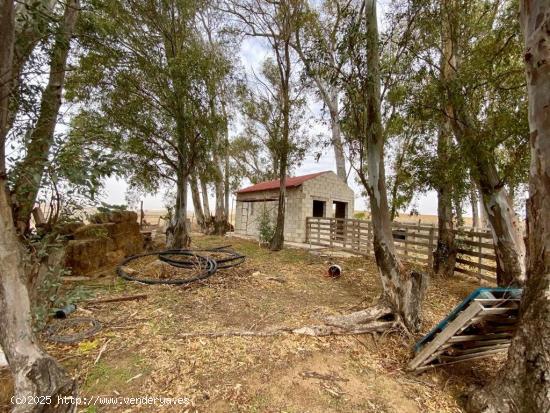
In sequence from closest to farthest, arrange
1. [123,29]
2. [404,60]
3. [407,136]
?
[404,60] < [123,29] < [407,136]

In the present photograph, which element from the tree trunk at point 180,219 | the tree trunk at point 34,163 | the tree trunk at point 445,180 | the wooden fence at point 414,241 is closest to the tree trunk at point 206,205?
the wooden fence at point 414,241

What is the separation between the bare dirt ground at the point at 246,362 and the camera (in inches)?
102

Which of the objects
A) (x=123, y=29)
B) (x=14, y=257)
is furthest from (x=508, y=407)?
(x=123, y=29)

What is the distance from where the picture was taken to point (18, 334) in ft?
6.76

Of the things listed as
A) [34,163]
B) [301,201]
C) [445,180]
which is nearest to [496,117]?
[445,180]

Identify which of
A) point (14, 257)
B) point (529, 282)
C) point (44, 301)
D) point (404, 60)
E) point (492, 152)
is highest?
point (404, 60)

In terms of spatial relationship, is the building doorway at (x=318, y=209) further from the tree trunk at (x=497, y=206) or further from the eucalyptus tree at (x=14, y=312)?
the eucalyptus tree at (x=14, y=312)

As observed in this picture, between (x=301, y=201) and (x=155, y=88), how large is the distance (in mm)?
8135

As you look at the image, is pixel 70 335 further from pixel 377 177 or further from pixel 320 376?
pixel 377 177

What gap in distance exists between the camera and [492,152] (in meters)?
5.34

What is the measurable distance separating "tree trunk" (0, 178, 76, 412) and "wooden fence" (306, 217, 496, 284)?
8002mm

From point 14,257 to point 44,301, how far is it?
994 mm

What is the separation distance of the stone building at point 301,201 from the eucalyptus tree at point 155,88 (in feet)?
19.6

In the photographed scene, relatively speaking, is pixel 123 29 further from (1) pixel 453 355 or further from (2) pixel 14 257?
(1) pixel 453 355
